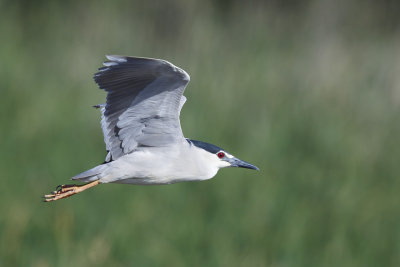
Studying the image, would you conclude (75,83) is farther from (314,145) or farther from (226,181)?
(314,145)

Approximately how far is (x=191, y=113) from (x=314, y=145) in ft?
6.89

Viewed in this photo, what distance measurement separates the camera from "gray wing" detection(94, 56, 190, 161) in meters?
3.63

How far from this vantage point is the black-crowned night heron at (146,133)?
3.49m

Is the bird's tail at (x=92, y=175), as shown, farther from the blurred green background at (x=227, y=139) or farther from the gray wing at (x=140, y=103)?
the blurred green background at (x=227, y=139)

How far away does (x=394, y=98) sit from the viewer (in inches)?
417

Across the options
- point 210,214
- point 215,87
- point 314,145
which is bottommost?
point 210,214

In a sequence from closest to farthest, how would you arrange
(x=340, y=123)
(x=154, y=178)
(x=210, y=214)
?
(x=154, y=178), (x=210, y=214), (x=340, y=123)

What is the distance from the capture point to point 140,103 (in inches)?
148

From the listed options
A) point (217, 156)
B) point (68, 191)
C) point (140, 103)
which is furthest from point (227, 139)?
point (68, 191)

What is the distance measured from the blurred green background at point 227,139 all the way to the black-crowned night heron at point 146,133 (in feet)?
12.8

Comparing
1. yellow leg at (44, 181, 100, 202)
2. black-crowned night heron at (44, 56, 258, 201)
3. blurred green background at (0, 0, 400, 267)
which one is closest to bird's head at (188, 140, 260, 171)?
black-crowned night heron at (44, 56, 258, 201)

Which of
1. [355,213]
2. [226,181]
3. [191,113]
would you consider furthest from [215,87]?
[355,213]

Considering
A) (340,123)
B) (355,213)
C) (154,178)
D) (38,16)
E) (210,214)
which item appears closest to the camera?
(154,178)

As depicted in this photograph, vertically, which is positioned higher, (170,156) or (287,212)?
(170,156)
